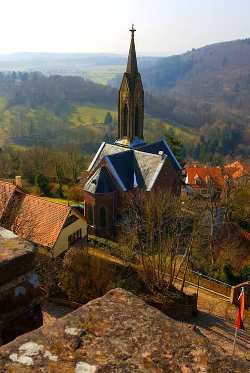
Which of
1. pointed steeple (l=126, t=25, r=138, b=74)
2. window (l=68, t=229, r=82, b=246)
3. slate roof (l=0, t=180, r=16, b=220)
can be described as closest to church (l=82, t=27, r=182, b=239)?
pointed steeple (l=126, t=25, r=138, b=74)

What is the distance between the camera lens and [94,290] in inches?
948

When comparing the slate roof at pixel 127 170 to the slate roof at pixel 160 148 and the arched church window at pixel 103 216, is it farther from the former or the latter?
the slate roof at pixel 160 148

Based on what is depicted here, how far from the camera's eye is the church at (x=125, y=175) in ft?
123

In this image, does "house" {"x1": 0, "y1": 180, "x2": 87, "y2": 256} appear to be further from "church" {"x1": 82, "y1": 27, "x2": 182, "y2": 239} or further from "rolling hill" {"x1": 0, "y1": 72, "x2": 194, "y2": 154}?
"rolling hill" {"x1": 0, "y1": 72, "x2": 194, "y2": 154}

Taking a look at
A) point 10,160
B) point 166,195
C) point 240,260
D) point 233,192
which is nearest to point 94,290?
point 166,195

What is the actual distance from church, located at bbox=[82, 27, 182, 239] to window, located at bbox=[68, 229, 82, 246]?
5.99 m

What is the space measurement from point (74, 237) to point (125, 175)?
9.68 metres

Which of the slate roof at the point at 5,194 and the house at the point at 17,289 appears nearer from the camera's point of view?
the house at the point at 17,289

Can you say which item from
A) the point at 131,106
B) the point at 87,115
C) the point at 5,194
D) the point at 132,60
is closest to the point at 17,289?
the point at 5,194

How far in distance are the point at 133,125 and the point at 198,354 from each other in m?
40.0

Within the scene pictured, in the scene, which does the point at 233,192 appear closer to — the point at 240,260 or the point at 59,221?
the point at 240,260

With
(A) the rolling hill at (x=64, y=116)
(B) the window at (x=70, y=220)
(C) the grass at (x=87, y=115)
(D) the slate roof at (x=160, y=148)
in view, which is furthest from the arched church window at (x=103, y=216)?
(C) the grass at (x=87, y=115)

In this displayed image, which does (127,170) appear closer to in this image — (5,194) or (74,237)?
(74,237)

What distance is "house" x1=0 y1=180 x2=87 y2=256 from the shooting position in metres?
28.6
